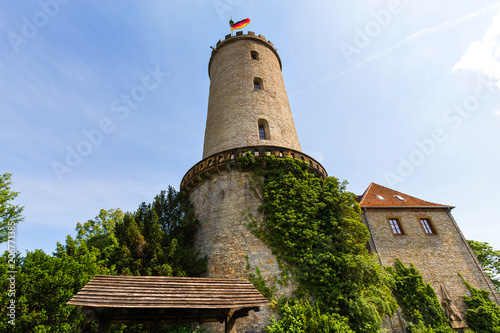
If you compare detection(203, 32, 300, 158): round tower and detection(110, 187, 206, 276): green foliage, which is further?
detection(203, 32, 300, 158): round tower

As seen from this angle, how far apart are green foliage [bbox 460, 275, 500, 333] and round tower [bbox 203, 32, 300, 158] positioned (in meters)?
11.6

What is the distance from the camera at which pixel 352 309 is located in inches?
311

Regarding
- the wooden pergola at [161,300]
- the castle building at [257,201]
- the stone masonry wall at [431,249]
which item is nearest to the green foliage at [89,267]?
the castle building at [257,201]

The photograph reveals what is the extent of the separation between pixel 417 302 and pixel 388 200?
243 inches

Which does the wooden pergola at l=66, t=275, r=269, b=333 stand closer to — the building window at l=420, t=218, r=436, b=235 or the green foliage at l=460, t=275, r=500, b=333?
the green foliage at l=460, t=275, r=500, b=333

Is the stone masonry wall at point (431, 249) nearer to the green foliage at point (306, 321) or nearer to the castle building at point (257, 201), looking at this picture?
the castle building at point (257, 201)

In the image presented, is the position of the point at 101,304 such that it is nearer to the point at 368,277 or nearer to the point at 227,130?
the point at 368,277

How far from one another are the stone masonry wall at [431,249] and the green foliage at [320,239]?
4618 mm

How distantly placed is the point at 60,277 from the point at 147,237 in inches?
114

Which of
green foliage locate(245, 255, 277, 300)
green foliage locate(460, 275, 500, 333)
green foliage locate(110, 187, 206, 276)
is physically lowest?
green foliage locate(460, 275, 500, 333)

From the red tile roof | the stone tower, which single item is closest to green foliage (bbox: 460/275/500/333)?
the red tile roof

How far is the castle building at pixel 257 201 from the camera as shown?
986 cm

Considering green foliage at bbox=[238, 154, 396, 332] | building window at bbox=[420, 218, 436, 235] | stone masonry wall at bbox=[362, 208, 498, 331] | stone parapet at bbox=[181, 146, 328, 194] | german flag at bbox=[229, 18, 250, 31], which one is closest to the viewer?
green foliage at bbox=[238, 154, 396, 332]

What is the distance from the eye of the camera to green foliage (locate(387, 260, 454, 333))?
11438mm
